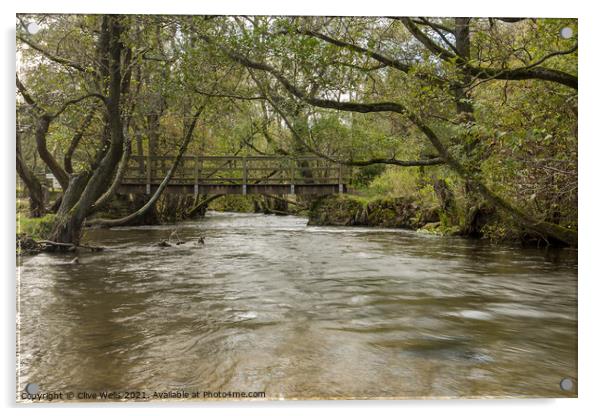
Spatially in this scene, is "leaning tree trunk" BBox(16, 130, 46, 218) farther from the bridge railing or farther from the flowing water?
the bridge railing

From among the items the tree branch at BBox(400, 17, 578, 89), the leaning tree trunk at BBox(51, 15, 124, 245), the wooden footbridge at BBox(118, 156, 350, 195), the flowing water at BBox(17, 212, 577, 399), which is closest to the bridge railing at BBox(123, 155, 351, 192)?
the wooden footbridge at BBox(118, 156, 350, 195)

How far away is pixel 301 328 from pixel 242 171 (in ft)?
25.6

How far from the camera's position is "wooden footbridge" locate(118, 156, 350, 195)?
10312 millimetres

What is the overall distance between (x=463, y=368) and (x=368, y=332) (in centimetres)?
80

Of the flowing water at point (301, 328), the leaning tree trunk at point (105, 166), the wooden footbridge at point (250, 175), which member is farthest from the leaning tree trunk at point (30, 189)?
the wooden footbridge at point (250, 175)

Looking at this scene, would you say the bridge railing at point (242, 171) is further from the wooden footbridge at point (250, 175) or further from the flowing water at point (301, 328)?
the flowing water at point (301, 328)

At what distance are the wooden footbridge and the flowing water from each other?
12.8 ft

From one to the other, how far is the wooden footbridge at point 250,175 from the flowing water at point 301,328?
3907 millimetres

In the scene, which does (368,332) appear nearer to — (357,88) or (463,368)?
(463,368)

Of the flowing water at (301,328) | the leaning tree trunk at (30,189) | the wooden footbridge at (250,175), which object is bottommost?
the flowing water at (301,328)

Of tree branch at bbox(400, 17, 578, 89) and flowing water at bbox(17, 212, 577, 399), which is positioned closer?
flowing water at bbox(17, 212, 577, 399)

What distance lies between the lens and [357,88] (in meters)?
5.02

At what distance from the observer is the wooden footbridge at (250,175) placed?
10312 millimetres

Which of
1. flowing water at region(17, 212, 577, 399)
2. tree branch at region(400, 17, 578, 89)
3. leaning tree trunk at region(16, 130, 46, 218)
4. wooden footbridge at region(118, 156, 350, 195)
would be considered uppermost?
tree branch at region(400, 17, 578, 89)
